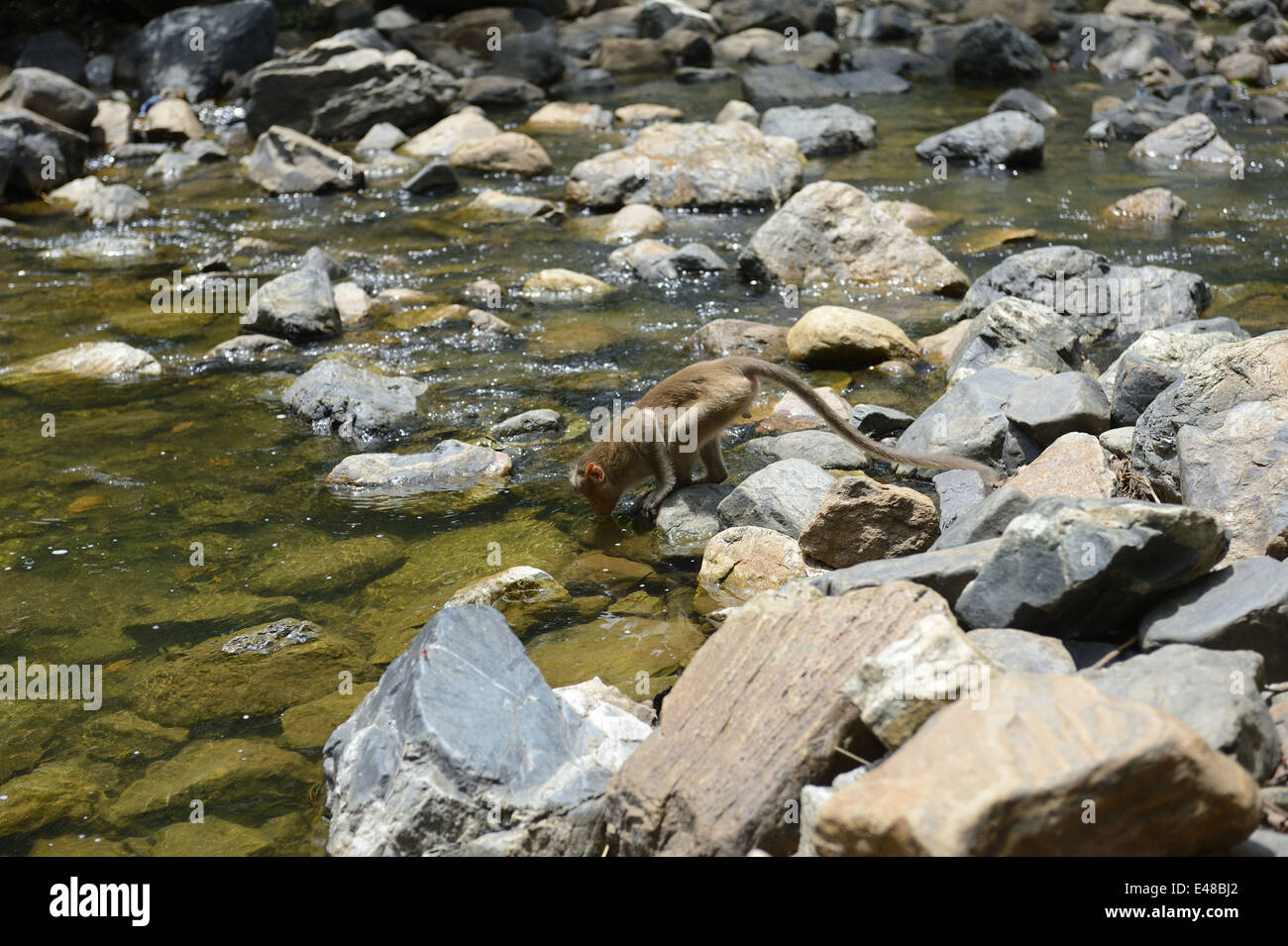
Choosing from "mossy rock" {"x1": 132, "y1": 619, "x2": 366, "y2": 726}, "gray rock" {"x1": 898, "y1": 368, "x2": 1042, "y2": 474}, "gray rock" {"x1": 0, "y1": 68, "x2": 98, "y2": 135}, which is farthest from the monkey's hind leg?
"gray rock" {"x1": 0, "y1": 68, "x2": 98, "y2": 135}

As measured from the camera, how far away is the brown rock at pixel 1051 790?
2965mm

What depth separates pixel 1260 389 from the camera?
5.40 meters

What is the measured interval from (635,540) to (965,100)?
15.2 metres

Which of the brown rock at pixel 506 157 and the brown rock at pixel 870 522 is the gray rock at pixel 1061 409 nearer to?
the brown rock at pixel 870 522

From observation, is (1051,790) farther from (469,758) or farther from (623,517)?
(623,517)

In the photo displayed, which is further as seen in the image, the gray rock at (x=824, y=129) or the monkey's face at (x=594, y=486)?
the gray rock at (x=824, y=129)

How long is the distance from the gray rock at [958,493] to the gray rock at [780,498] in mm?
643

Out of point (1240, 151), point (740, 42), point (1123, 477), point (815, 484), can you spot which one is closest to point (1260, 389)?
point (1123, 477)

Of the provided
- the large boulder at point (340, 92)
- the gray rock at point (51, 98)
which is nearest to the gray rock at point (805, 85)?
the large boulder at point (340, 92)

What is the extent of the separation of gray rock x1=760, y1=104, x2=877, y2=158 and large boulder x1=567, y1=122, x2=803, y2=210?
159cm

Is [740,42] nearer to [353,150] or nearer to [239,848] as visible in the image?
[353,150]

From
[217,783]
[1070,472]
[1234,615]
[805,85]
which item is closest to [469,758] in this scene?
[217,783]
